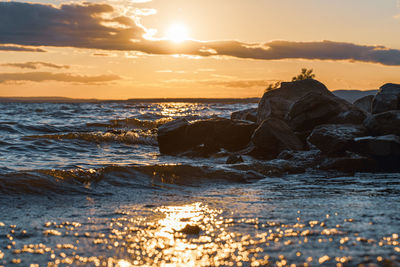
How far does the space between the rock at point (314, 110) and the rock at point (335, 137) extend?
1.94 m

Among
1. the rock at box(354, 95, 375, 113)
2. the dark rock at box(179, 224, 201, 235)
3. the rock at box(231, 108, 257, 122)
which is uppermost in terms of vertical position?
the rock at box(354, 95, 375, 113)

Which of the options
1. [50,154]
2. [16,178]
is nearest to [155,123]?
[50,154]

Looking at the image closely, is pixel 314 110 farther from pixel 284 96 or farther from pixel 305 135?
pixel 284 96

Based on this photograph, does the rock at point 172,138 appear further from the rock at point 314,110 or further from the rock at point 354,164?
the rock at point 354,164

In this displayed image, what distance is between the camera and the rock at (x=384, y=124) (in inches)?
421

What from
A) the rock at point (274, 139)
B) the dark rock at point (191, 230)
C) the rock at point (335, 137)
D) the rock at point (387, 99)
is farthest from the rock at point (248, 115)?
the dark rock at point (191, 230)

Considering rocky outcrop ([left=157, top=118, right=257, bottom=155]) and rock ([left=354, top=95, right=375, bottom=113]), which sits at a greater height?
rock ([left=354, top=95, right=375, bottom=113])

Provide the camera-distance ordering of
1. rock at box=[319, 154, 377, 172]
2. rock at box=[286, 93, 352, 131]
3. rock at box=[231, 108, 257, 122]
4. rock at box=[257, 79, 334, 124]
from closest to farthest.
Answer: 1. rock at box=[319, 154, 377, 172]
2. rock at box=[286, 93, 352, 131]
3. rock at box=[257, 79, 334, 124]
4. rock at box=[231, 108, 257, 122]

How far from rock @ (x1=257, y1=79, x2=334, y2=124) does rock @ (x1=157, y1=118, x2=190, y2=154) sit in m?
3.23

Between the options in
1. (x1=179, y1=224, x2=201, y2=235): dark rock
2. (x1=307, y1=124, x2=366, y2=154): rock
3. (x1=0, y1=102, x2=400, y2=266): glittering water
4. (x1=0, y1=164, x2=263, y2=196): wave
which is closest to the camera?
(x1=0, y1=102, x2=400, y2=266): glittering water

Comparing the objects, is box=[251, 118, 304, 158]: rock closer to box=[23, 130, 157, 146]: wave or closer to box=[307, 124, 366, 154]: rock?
box=[307, 124, 366, 154]: rock

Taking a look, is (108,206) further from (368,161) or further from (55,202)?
(368,161)

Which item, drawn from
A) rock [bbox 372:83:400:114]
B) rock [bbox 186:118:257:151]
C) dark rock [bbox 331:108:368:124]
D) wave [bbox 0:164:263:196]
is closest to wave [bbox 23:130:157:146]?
rock [bbox 186:118:257:151]

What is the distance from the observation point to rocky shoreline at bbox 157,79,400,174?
10117 mm
